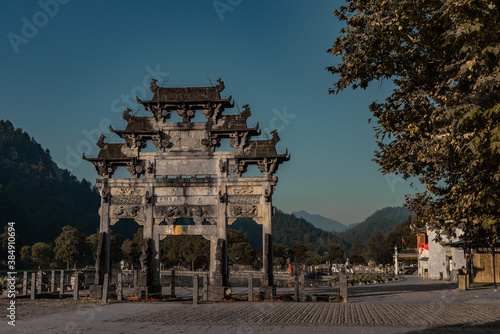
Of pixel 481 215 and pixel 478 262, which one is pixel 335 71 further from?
pixel 478 262

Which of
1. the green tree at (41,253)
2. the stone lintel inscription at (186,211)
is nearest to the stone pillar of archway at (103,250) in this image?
the stone lintel inscription at (186,211)

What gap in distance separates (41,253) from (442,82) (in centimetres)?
11944

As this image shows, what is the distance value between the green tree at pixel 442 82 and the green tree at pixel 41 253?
11459cm

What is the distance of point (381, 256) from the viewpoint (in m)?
136

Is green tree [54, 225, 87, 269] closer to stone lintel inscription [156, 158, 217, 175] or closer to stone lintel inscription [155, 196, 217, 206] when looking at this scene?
stone lintel inscription [155, 196, 217, 206]

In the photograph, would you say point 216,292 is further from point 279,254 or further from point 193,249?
point 279,254

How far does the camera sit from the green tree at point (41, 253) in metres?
115

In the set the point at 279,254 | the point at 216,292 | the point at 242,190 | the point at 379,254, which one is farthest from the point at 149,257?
the point at 279,254

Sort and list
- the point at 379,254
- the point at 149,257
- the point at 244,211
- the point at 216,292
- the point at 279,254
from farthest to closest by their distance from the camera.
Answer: the point at 279,254 < the point at 379,254 < the point at 149,257 < the point at 244,211 < the point at 216,292

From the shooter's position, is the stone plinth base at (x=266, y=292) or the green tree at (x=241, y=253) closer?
the stone plinth base at (x=266, y=292)

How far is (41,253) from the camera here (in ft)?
380

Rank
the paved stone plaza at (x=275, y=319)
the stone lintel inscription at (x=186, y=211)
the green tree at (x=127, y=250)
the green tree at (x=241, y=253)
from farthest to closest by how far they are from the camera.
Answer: the green tree at (x=127, y=250) < the green tree at (x=241, y=253) < the stone lintel inscription at (x=186, y=211) < the paved stone plaza at (x=275, y=319)

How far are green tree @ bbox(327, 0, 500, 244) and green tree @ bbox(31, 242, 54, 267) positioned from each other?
11459cm

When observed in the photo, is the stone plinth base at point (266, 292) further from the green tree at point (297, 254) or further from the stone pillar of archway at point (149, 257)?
the green tree at point (297, 254)
